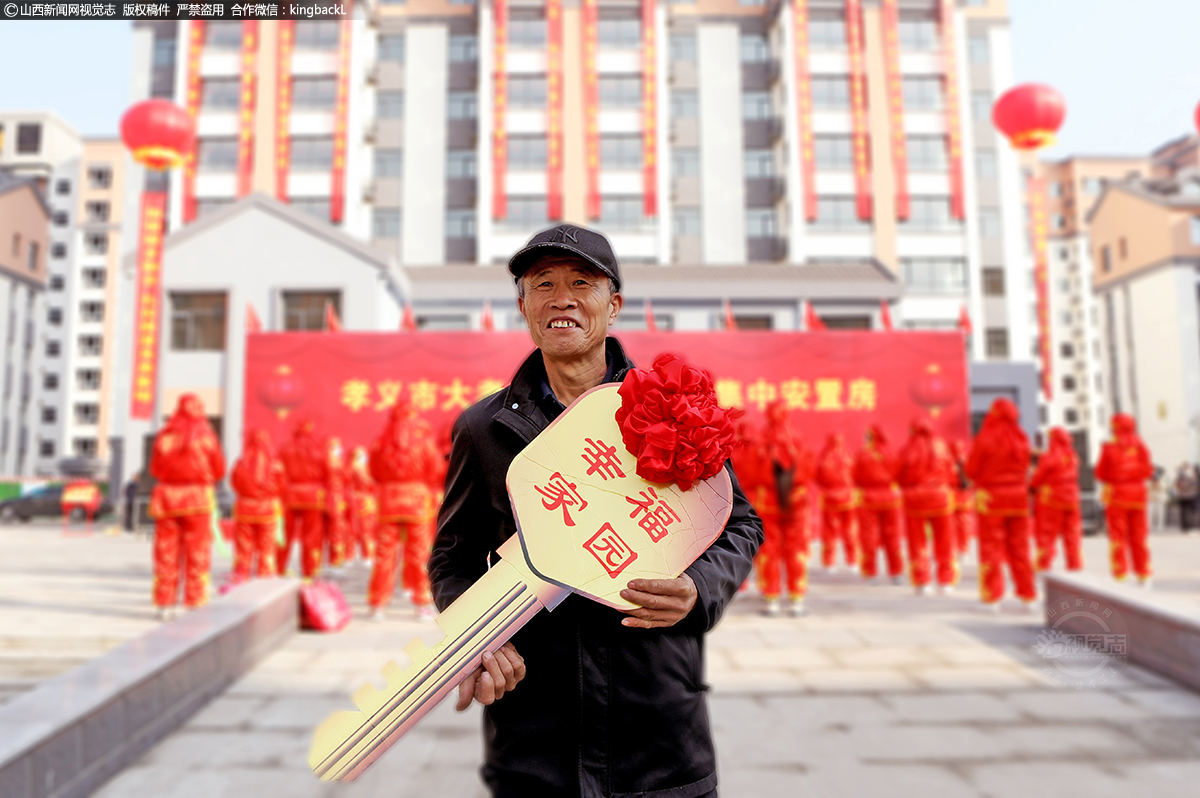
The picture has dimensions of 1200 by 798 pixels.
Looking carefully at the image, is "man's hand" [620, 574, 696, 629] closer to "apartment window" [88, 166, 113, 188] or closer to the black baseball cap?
the black baseball cap

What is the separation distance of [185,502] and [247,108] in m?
23.4

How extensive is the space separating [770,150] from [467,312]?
14098mm

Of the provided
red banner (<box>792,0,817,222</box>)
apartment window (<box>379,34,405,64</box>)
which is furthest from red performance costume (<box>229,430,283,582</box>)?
apartment window (<box>379,34,405,64</box>)

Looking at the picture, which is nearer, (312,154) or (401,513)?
(401,513)

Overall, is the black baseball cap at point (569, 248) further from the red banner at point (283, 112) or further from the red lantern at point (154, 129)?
the red banner at point (283, 112)

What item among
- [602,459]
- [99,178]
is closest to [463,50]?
[602,459]

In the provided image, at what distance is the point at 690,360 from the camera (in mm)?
15625

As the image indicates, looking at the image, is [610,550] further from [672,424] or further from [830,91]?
[830,91]

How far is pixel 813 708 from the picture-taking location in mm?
4570

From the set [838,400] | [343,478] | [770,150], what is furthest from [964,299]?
[343,478]

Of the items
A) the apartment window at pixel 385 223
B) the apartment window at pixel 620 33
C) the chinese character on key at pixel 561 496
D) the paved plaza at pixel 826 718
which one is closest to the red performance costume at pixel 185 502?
the paved plaza at pixel 826 718

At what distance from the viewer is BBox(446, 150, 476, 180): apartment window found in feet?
90.7

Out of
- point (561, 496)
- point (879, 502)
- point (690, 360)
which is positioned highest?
point (690, 360)

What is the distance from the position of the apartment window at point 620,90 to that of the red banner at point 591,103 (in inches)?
10.0
